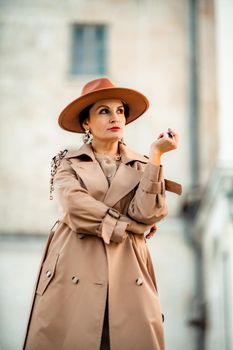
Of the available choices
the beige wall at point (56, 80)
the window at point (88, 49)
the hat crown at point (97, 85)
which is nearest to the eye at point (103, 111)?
the hat crown at point (97, 85)

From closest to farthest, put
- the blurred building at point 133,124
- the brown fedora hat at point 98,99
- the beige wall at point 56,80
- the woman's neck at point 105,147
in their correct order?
1. the brown fedora hat at point 98,99
2. the woman's neck at point 105,147
3. the blurred building at point 133,124
4. the beige wall at point 56,80

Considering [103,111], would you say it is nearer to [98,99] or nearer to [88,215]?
[98,99]

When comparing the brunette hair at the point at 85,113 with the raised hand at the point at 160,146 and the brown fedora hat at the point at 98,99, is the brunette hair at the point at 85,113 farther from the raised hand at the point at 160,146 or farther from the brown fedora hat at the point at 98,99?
the raised hand at the point at 160,146

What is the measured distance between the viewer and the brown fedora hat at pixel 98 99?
347 cm

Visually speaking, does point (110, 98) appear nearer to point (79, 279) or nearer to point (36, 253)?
point (79, 279)

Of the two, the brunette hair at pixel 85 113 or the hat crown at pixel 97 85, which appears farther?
the brunette hair at pixel 85 113

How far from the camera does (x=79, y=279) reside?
3.22m

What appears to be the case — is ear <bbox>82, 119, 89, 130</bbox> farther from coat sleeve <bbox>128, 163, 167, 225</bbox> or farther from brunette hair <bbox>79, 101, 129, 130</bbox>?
coat sleeve <bbox>128, 163, 167, 225</bbox>

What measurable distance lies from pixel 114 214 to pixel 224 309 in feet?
28.0

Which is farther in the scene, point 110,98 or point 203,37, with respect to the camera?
point 203,37

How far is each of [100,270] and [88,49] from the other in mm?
11492

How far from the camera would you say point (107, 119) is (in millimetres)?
3486

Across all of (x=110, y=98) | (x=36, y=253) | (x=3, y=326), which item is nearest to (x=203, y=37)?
(x=36, y=253)

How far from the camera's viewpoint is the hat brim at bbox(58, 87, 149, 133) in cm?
347
